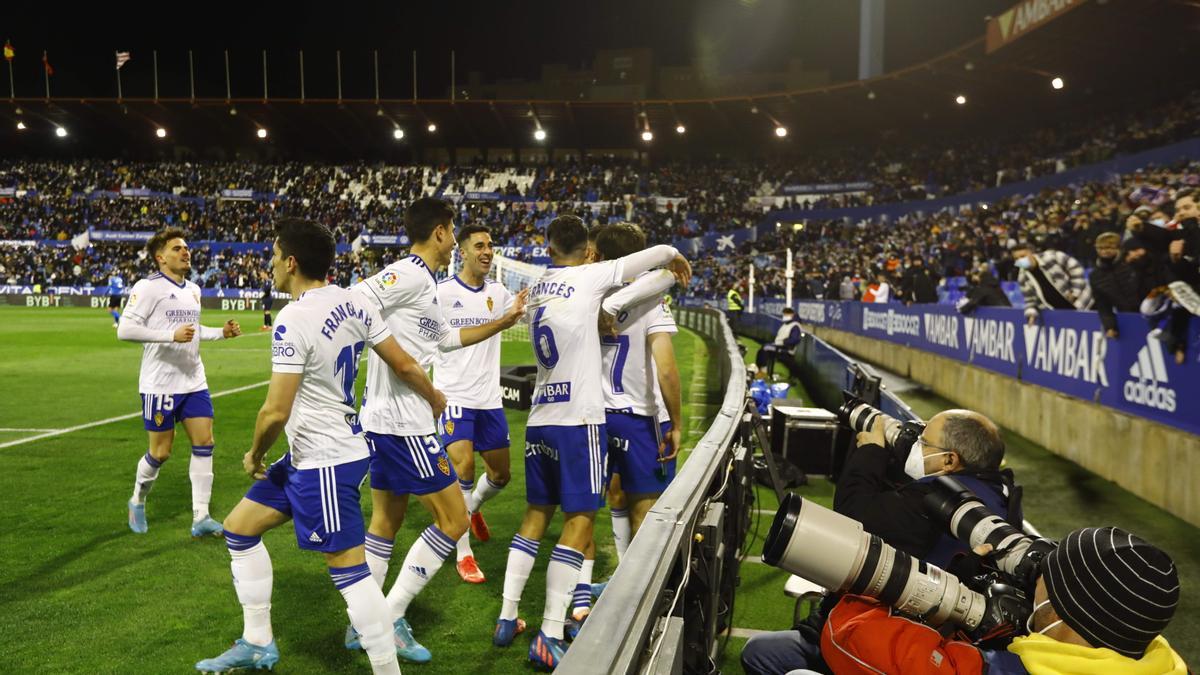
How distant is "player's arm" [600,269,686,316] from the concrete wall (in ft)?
16.6

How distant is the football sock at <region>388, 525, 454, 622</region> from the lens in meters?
4.11

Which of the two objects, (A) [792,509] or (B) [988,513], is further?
(B) [988,513]

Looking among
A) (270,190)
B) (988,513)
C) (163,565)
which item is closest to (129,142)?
(270,190)

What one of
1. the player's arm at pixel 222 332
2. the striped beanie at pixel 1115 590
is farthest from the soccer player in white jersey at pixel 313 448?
the player's arm at pixel 222 332

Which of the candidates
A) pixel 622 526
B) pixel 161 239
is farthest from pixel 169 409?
pixel 622 526

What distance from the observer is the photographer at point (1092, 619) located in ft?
6.26

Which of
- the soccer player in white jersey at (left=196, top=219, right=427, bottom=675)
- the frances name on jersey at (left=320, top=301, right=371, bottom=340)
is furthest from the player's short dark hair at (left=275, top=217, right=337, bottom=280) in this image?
the frances name on jersey at (left=320, top=301, right=371, bottom=340)

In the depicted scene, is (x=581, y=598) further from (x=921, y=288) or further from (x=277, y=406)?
(x=921, y=288)

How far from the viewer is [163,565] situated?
549 centimetres

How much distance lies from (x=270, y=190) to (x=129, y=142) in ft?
46.1

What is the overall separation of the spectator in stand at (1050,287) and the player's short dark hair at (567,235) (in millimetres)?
8640

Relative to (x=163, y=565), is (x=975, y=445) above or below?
above

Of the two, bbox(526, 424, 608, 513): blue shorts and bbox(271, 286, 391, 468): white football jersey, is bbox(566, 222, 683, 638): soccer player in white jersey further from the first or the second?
bbox(271, 286, 391, 468): white football jersey

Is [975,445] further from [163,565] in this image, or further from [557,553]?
[163,565]
